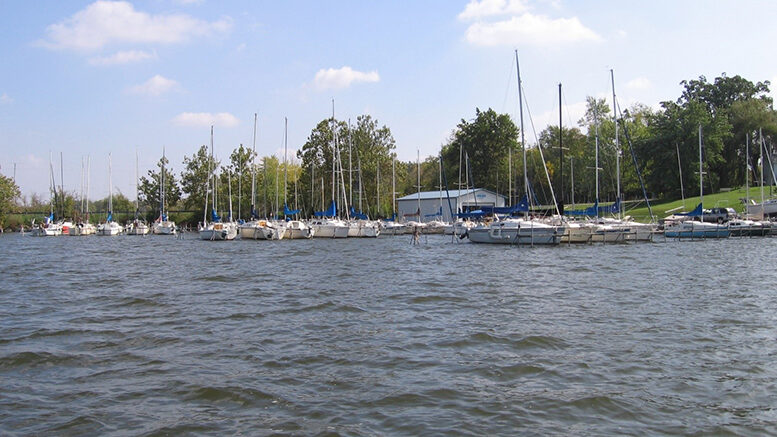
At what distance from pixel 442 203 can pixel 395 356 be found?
77.4 metres

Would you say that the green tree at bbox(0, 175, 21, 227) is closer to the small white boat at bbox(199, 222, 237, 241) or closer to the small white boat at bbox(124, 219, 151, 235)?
the small white boat at bbox(124, 219, 151, 235)

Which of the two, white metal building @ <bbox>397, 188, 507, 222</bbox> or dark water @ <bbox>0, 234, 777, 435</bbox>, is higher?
white metal building @ <bbox>397, 188, 507, 222</bbox>

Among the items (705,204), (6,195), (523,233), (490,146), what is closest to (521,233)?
(523,233)

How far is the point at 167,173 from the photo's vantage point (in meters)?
117

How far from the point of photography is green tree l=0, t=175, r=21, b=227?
349ft

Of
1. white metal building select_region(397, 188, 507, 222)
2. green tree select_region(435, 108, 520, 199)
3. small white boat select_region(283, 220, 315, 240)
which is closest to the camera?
small white boat select_region(283, 220, 315, 240)

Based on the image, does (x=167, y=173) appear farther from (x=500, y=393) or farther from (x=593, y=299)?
(x=500, y=393)

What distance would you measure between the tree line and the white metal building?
10.8 ft

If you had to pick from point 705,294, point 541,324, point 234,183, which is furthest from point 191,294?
point 234,183

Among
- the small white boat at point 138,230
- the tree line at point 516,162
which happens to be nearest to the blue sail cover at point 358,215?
the tree line at point 516,162

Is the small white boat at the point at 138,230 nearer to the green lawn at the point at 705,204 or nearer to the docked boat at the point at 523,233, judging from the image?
the docked boat at the point at 523,233

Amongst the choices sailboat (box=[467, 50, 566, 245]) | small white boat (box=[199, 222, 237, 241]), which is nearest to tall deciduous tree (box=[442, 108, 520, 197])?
small white boat (box=[199, 222, 237, 241])

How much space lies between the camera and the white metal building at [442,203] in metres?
87.3

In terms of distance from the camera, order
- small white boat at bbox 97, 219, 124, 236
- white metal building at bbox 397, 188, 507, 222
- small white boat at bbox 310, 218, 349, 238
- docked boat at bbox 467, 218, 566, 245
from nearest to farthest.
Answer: docked boat at bbox 467, 218, 566, 245, small white boat at bbox 310, 218, 349, 238, white metal building at bbox 397, 188, 507, 222, small white boat at bbox 97, 219, 124, 236
